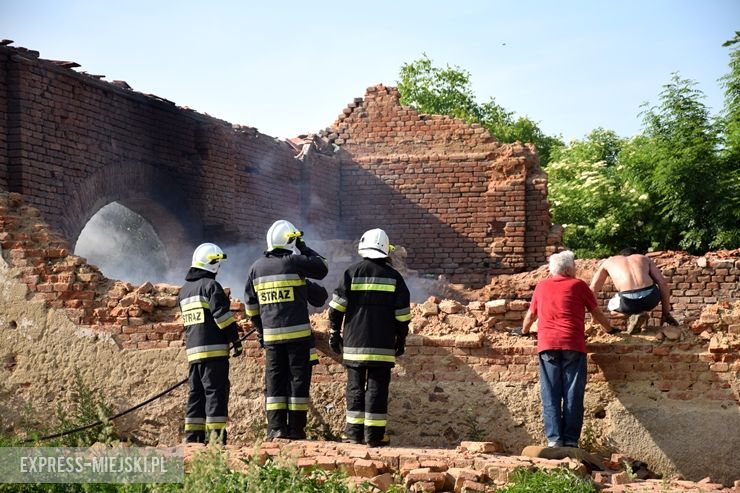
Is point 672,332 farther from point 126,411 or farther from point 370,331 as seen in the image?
point 126,411

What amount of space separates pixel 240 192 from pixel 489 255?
4.36m

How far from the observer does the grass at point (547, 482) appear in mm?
7199

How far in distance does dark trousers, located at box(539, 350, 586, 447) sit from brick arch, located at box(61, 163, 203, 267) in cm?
667

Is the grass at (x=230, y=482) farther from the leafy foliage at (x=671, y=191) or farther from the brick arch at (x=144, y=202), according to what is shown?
the leafy foliage at (x=671, y=191)

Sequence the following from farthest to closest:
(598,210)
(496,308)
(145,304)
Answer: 1. (598,210)
2. (145,304)
3. (496,308)

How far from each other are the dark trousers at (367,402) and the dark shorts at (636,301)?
7.39ft

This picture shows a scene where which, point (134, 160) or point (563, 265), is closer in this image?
point (563, 265)

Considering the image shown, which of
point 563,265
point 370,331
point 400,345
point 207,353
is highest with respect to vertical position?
point 563,265

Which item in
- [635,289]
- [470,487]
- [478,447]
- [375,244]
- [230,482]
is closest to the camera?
[230,482]

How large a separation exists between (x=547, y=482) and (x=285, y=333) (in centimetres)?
259

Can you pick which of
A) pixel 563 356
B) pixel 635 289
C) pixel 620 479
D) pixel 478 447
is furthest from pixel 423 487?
pixel 635 289

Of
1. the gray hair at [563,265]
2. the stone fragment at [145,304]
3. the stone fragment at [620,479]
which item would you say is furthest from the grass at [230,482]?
the stone fragment at [145,304]

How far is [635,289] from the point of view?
9.71 m

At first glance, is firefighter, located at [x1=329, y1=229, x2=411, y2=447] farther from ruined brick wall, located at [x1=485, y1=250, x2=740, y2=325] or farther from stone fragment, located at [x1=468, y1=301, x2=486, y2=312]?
ruined brick wall, located at [x1=485, y1=250, x2=740, y2=325]
